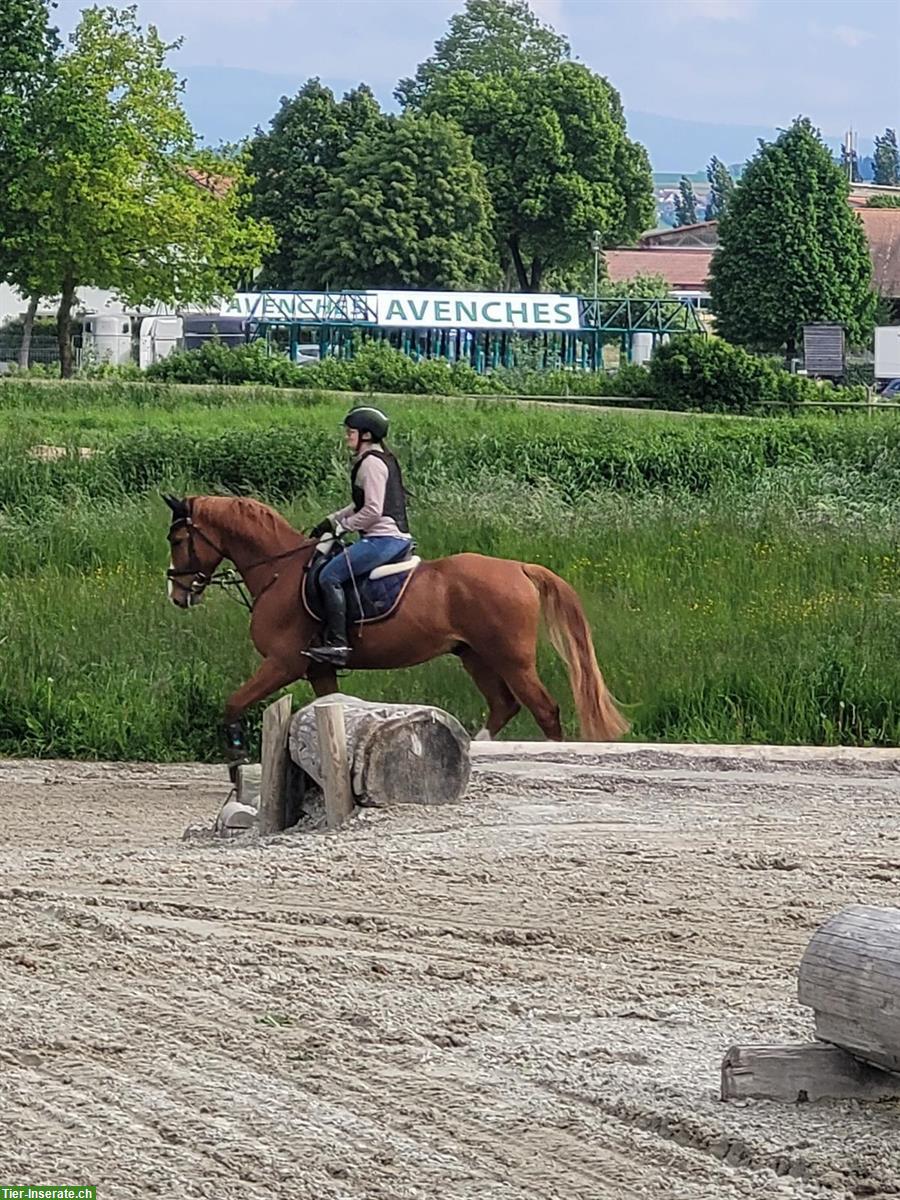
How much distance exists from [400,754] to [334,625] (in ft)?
8.36

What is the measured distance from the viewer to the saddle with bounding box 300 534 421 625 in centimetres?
1207

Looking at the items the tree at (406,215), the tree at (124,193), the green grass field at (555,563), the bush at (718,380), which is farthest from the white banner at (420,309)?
the green grass field at (555,563)

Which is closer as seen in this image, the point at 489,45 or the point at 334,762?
the point at 334,762

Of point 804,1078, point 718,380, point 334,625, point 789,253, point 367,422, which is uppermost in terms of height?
point 789,253

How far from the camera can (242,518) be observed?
12.5m

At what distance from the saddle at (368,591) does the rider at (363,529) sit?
0.14 feet

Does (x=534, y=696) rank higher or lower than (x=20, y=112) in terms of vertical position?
lower

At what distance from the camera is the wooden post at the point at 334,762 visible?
9492 millimetres

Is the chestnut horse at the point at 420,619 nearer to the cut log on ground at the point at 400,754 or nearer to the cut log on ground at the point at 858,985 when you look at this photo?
the cut log on ground at the point at 400,754

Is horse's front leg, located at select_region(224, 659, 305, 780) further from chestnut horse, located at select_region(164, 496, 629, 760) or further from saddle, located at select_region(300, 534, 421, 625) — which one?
saddle, located at select_region(300, 534, 421, 625)

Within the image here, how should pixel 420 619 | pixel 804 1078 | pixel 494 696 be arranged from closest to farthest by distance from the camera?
pixel 804 1078 → pixel 420 619 → pixel 494 696

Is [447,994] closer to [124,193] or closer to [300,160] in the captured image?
[124,193]

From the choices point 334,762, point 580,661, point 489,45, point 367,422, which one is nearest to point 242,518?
point 367,422

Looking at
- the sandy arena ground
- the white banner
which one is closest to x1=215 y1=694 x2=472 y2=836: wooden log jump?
the sandy arena ground
